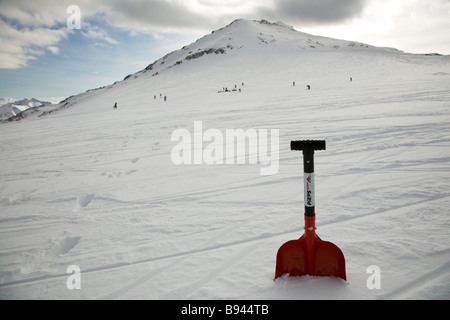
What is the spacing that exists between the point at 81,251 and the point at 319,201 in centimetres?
285

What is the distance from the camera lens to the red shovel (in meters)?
1.74

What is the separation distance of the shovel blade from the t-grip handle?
0.26m

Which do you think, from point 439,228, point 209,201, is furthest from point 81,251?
point 439,228

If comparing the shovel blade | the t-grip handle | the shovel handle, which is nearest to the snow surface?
the shovel blade

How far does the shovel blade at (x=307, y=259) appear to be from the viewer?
71.1 inches

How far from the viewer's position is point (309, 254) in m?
1.84

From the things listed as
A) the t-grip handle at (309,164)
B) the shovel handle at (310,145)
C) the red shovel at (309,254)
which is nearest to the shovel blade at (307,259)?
the red shovel at (309,254)

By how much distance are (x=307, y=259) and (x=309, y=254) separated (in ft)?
0.15

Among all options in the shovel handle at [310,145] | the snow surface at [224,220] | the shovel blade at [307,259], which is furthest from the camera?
the snow surface at [224,220]

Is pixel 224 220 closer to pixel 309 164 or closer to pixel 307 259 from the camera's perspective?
pixel 307 259

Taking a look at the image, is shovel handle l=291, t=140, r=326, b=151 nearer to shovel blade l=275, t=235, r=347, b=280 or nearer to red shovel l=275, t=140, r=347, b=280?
red shovel l=275, t=140, r=347, b=280

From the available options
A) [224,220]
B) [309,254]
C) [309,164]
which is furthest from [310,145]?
[224,220]

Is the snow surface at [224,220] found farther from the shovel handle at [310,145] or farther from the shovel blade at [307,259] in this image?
the shovel handle at [310,145]
